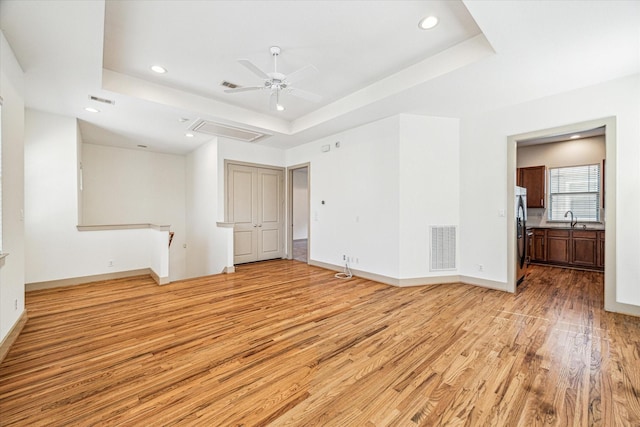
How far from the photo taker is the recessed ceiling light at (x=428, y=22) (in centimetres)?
255

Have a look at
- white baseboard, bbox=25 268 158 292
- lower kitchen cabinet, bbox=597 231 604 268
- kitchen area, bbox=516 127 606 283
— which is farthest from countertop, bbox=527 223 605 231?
white baseboard, bbox=25 268 158 292

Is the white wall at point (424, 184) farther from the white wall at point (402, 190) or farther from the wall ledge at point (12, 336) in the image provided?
the wall ledge at point (12, 336)

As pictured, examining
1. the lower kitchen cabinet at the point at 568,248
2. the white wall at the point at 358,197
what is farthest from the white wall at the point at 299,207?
the lower kitchen cabinet at the point at 568,248

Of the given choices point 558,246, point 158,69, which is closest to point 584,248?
point 558,246

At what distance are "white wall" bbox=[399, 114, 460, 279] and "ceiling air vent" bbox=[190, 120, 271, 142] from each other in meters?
2.98

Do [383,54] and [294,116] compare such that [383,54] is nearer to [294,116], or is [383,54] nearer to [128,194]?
[294,116]

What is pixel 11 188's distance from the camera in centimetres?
265

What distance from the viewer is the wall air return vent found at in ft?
15.0

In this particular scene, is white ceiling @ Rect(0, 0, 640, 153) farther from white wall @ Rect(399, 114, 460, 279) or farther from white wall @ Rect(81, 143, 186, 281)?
white wall @ Rect(81, 143, 186, 281)

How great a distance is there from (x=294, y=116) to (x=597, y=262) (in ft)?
22.7

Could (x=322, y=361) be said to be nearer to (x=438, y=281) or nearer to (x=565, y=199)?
(x=438, y=281)

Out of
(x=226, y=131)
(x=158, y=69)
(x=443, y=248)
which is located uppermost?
(x=158, y=69)

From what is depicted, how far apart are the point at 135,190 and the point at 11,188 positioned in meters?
4.37

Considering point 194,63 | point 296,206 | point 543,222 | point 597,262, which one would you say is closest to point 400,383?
point 194,63
